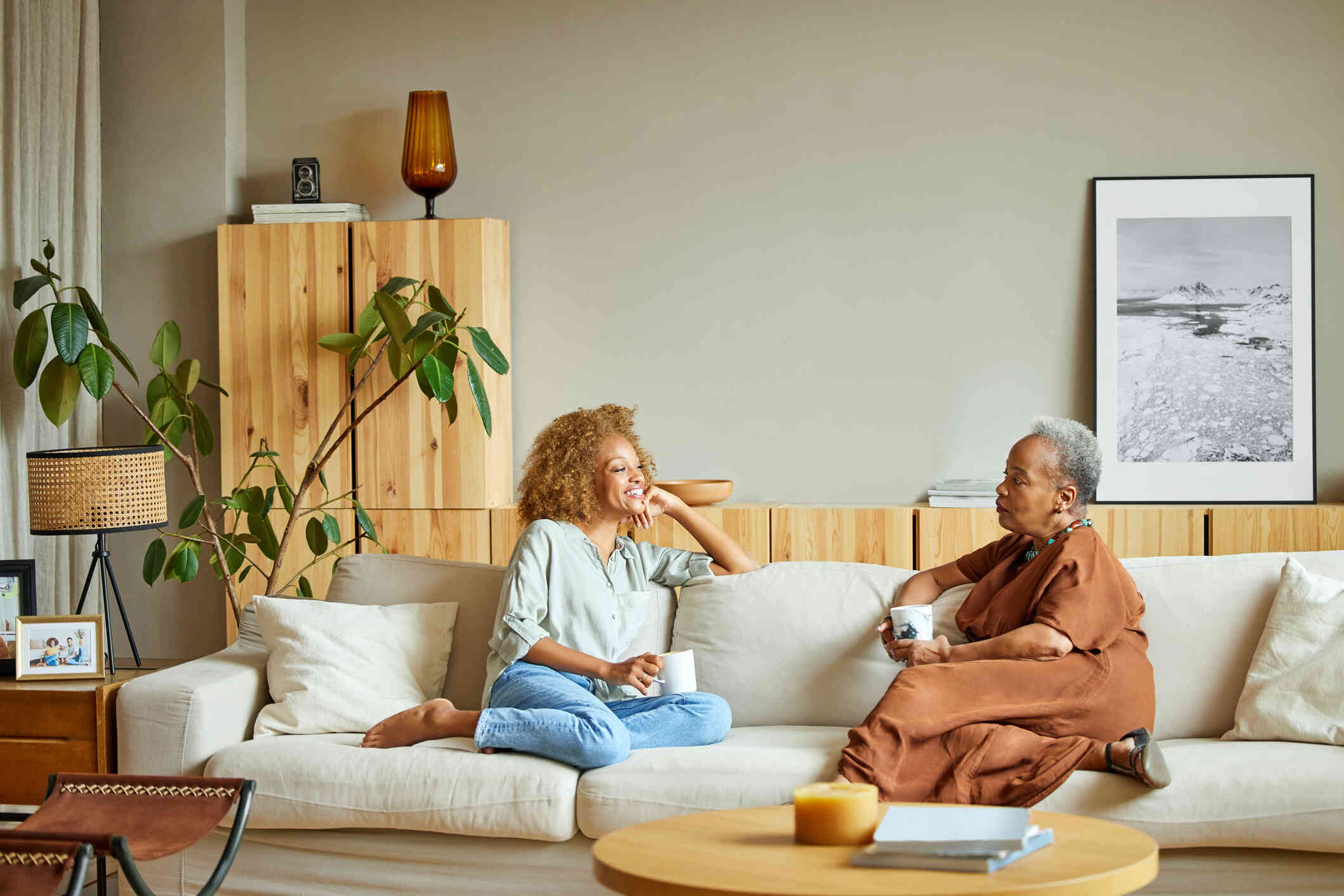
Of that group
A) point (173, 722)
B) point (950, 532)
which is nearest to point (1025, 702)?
point (950, 532)

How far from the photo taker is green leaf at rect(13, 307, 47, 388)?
371cm

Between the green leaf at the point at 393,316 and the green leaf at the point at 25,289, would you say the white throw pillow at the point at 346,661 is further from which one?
the green leaf at the point at 25,289

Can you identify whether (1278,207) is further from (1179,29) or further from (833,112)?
(833,112)

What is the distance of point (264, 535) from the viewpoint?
3.86 metres

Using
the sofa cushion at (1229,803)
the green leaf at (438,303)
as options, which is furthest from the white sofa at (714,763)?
the green leaf at (438,303)

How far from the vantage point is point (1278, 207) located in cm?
407

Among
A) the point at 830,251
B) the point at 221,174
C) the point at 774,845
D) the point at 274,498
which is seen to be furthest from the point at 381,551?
the point at 774,845

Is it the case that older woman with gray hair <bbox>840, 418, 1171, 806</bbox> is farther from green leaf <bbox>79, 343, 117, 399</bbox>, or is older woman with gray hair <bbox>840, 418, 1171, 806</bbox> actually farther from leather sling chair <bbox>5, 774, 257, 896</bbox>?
green leaf <bbox>79, 343, 117, 399</bbox>

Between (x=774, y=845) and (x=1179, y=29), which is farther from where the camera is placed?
(x=1179, y=29)

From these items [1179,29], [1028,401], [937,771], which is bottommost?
[937,771]

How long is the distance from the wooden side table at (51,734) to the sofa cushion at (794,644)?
51.0 inches

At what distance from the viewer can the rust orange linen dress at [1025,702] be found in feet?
8.09

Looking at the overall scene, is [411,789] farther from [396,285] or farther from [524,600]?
[396,285]

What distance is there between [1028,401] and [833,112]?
117 centimetres
